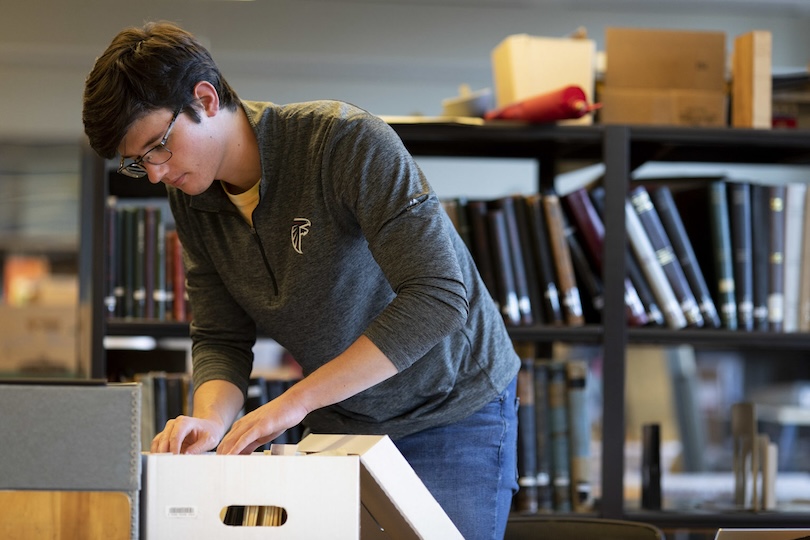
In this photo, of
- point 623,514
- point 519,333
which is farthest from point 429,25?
point 623,514

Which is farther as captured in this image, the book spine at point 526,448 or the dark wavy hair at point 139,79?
the book spine at point 526,448

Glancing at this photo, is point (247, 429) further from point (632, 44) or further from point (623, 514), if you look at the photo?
point (632, 44)

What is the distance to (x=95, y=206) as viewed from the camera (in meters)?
2.08

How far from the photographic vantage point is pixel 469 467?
1396 millimetres

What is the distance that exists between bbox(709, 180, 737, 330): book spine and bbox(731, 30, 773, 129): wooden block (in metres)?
0.17

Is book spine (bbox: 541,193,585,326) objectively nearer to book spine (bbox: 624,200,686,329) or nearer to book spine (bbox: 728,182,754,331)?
book spine (bbox: 624,200,686,329)

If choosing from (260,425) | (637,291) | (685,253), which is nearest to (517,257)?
(637,291)

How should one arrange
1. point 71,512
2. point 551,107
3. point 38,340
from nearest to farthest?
point 71,512
point 551,107
point 38,340

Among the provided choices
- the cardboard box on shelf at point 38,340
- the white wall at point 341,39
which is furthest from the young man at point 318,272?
the cardboard box on shelf at point 38,340

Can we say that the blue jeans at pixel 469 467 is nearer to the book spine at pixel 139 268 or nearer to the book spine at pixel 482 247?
the book spine at pixel 482 247

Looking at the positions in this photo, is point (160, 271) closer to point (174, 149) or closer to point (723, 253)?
point (174, 149)

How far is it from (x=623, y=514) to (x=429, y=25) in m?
2.46

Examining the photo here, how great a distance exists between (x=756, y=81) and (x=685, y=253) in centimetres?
43

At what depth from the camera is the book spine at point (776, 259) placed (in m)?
2.18
